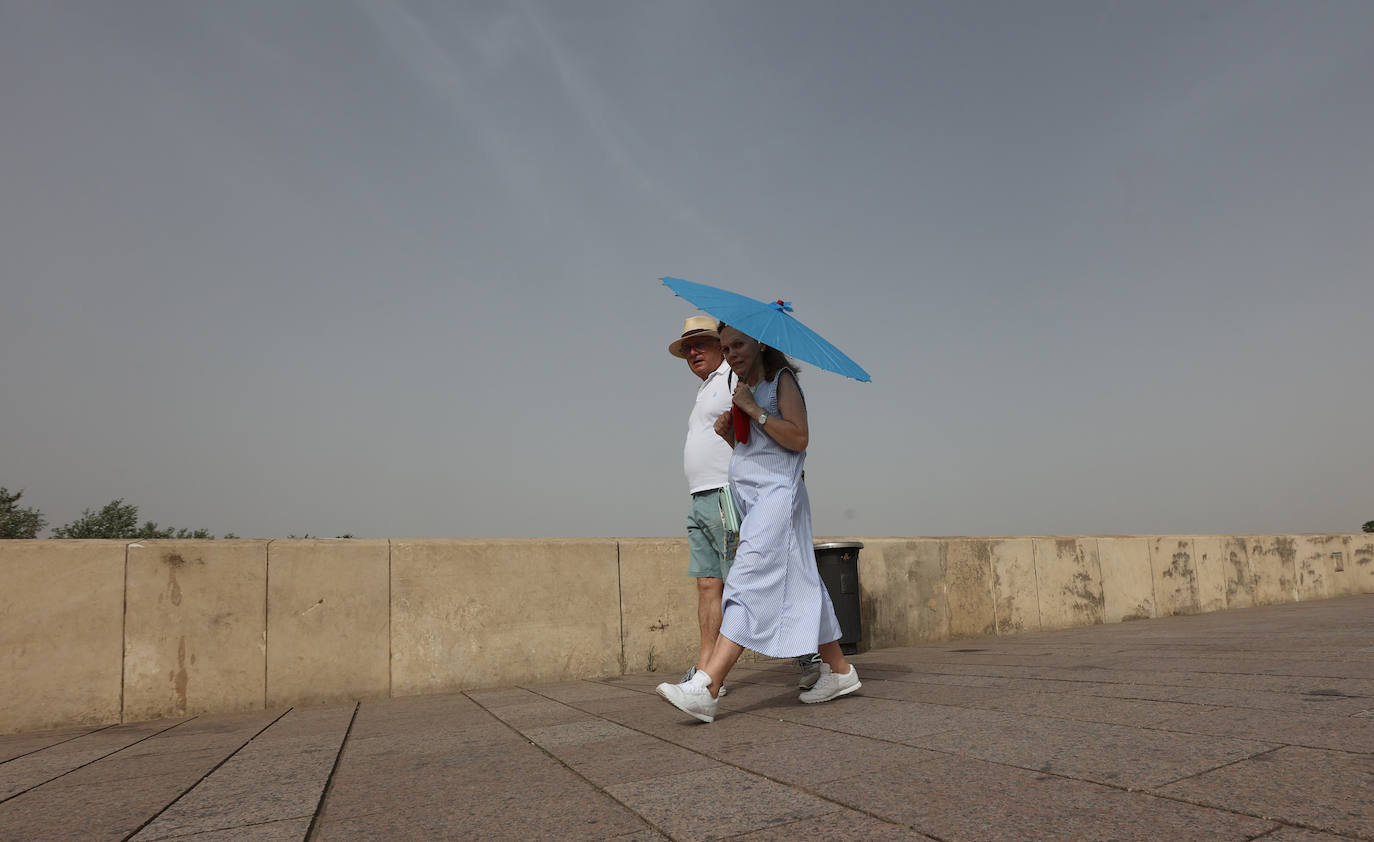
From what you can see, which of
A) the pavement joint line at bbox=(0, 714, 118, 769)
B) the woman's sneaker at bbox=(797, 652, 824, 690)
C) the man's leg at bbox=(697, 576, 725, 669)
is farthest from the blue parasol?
the pavement joint line at bbox=(0, 714, 118, 769)

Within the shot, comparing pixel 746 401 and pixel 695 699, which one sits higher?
pixel 746 401

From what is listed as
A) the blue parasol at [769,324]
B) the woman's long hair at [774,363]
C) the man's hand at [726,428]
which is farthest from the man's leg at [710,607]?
the blue parasol at [769,324]

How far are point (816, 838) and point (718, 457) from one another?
8.42ft

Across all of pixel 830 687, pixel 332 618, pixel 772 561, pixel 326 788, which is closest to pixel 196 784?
pixel 326 788

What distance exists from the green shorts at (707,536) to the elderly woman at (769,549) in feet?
0.70

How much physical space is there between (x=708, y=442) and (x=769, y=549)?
2.78ft

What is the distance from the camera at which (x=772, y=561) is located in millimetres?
3641

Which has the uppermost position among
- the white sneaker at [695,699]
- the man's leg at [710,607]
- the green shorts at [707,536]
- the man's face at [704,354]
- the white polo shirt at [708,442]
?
the man's face at [704,354]

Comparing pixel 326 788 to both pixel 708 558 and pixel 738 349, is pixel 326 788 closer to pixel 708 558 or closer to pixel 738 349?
pixel 708 558

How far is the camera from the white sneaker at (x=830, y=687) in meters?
3.85

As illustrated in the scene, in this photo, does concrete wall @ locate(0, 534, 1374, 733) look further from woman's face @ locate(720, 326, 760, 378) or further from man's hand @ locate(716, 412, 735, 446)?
woman's face @ locate(720, 326, 760, 378)

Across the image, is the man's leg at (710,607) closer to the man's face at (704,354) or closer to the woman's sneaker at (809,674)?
the woman's sneaker at (809,674)

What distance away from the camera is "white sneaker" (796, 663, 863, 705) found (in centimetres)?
385

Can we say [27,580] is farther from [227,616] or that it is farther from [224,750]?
[224,750]
